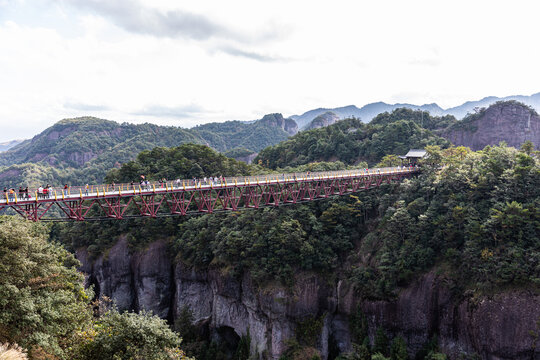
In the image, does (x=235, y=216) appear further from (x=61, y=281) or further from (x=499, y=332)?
(x=499, y=332)

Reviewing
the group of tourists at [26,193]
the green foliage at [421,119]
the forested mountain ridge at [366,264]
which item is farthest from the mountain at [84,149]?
the group of tourists at [26,193]

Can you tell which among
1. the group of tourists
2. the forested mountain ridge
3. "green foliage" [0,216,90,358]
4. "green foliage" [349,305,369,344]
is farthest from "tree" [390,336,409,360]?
the group of tourists

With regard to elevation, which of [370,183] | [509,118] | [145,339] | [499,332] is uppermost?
[509,118]

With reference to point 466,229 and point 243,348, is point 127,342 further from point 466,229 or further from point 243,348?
point 466,229

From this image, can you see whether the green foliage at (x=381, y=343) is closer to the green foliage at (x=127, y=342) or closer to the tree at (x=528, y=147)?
the green foliage at (x=127, y=342)

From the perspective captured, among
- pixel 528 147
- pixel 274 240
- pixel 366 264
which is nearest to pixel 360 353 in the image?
pixel 366 264

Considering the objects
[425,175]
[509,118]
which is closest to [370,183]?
[425,175]
